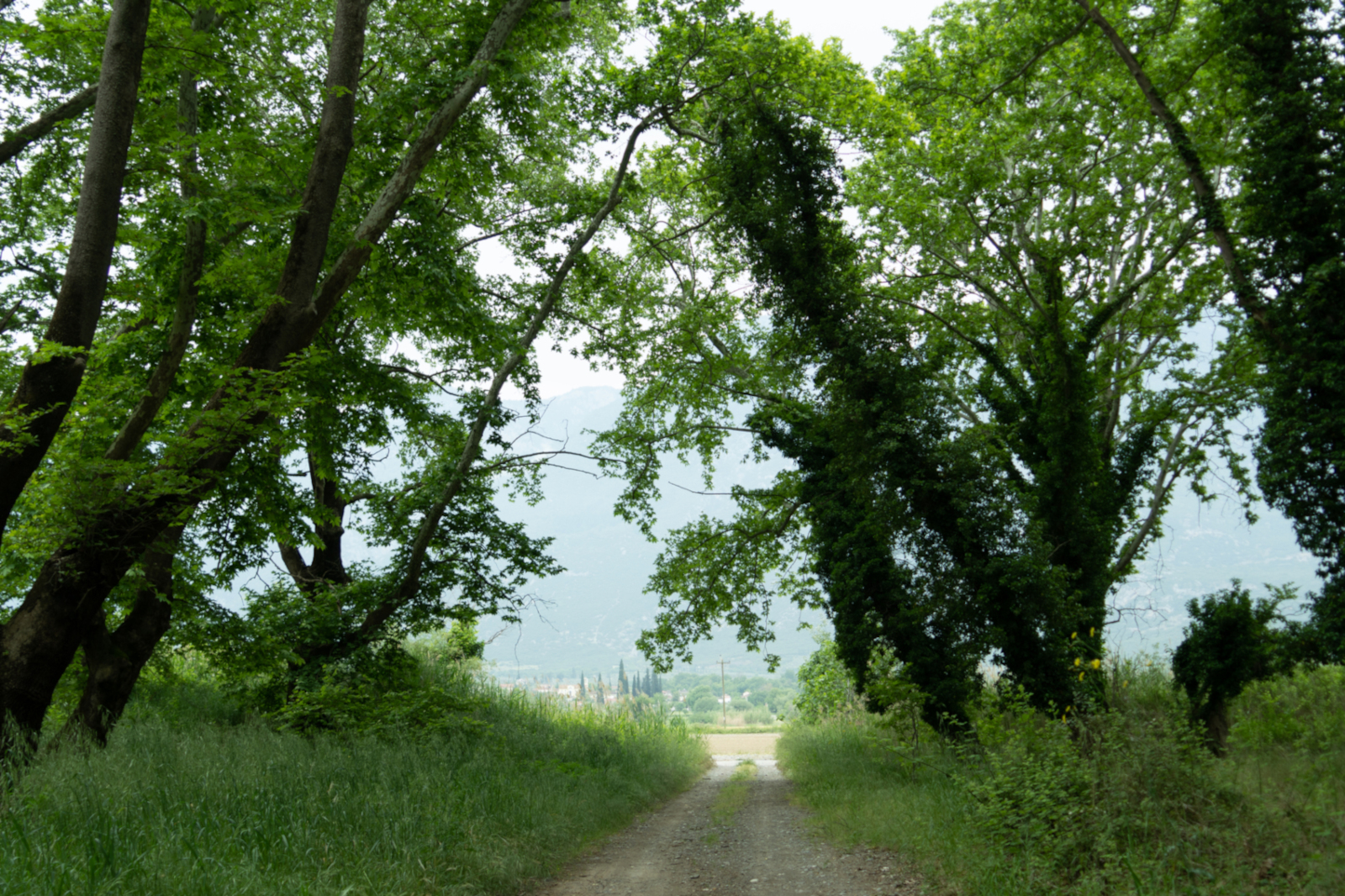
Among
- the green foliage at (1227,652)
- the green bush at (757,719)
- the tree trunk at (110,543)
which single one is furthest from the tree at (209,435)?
the green bush at (757,719)

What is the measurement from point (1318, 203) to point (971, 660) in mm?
7978

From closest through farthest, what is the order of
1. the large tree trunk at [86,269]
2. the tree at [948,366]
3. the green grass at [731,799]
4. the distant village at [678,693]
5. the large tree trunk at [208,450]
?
1. the large tree trunk at [86,269]
2. the large tree trunk at [208,450]
3. the green grass at [731,799]
4. the tree at [948,366]
5. the distant village at [678,693]

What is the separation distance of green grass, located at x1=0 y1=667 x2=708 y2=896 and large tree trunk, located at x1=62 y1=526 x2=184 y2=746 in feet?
1.60

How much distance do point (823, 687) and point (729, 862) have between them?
1694 centimetres

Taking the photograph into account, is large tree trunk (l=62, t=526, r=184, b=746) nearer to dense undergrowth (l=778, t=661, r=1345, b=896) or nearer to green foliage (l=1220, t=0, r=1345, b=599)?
dense undergrowth (l=778, t=661, r=1345, b=896)

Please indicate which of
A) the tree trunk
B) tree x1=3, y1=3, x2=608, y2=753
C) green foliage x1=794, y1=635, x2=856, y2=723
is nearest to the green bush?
green foliage x1=794, y1=635, x2=856, y2=723

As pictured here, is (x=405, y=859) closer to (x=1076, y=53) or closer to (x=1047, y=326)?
(x=1047, y=326)

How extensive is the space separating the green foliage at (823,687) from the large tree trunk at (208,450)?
56.9 ft

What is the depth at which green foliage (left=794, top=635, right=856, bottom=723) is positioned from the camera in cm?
2222

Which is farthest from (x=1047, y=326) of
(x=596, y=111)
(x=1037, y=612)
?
(x=596, y=111)

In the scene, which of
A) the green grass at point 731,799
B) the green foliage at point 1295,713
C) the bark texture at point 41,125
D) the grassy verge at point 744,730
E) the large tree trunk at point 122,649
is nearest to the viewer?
the green foliage at point 1295,713

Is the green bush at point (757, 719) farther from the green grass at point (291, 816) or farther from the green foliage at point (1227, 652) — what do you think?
the green grass at point (291, 816)

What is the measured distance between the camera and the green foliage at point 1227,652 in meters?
10.3

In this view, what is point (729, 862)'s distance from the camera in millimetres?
7668
